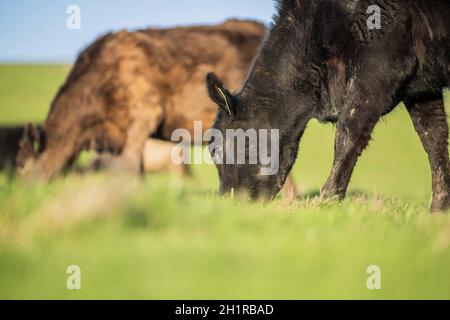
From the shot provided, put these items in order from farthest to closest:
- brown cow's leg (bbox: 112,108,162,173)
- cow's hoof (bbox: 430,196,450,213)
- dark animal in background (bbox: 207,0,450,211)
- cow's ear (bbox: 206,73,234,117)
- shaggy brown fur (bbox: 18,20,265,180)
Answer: brown cow's leg (bbox: 112,108,162,173) → shaggy brown fur (bbox: 18,20,265,180) → cow's hoof (bbox: 430,196,450,213) → cow's ear (bbox: 206,73,234,117) → dark animal in background (bbox: 207,0,450,211)

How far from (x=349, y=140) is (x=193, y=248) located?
3.02m

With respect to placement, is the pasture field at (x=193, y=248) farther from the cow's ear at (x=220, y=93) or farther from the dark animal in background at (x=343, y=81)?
the cow's ear at (x=220, y=93)

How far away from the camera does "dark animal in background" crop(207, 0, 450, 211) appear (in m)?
6.22

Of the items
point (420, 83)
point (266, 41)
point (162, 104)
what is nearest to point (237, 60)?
point (162, 104)

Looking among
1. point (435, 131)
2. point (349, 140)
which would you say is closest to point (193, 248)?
point (349, 140)

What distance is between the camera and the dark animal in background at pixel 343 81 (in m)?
6.22

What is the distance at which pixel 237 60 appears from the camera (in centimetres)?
1263

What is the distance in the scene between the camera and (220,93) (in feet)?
23.2

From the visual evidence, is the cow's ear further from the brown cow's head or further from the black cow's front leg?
the brown cow's head

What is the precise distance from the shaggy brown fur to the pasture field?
5.47m

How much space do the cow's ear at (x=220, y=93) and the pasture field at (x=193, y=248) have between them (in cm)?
197

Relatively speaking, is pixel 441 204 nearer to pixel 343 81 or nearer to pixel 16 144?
pixel 343 81

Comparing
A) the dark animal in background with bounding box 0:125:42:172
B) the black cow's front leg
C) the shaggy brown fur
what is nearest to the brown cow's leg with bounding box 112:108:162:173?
the shaggy brown fur
